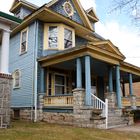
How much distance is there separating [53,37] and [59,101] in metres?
4.43

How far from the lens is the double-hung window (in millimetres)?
15016

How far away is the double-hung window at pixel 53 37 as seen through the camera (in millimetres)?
15016

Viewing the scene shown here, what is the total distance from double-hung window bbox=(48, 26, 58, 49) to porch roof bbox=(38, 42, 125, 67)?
1497mm

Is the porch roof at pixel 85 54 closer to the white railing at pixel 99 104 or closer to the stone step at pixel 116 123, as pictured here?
the white railing at pixel 99 104

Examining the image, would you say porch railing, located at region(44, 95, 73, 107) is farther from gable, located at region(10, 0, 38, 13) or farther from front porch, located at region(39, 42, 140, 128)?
gable, located at region(10, 0, 38, 13)

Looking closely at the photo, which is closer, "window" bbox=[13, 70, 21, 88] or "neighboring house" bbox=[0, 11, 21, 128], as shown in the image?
"neighboring house" bbox=[0, 11, 21, 128]

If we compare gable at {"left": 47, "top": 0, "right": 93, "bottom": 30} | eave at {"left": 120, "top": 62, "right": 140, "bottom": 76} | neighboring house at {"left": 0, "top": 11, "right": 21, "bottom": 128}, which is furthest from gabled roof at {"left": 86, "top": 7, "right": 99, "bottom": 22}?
neighboring house at {"left": 0, "top": 11, "right": 21, "bottom": 128}

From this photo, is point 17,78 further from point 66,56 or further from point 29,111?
point 66,56

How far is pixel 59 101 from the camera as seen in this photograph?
12984 millimetres

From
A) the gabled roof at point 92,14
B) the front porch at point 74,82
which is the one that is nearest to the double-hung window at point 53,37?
the front porch at point 74,82

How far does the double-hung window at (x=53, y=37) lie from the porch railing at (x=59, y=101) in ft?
11.2

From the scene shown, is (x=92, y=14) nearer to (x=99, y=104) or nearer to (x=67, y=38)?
(x=67, y=38)

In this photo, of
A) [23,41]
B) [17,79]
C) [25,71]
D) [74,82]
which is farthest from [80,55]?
[17,79]

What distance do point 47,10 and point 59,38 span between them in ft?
6.54
